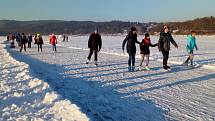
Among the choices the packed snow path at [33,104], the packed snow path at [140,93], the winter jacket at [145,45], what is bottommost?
the packed snow path at [140,93]

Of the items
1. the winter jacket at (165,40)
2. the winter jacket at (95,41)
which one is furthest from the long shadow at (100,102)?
the winter jacket at (95,41)

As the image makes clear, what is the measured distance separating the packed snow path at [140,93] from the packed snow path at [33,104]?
0.36 metres

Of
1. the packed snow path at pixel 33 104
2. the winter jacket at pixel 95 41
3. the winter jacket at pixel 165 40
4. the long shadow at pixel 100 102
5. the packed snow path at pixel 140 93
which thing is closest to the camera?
the packed snow path at pixel 33 104

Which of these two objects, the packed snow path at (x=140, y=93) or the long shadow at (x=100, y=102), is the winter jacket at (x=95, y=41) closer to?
the packed snow path at (x=140, y=93)

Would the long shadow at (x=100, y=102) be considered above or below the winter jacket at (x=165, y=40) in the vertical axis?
below

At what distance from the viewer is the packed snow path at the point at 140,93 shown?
800 cm

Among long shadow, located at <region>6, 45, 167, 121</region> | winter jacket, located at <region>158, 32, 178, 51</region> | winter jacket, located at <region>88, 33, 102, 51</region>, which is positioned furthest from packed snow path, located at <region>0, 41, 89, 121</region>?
winter jacket, located at <region>88, 33, 102, 51</region>

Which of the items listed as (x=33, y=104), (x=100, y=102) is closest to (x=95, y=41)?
(x=100, y=102)

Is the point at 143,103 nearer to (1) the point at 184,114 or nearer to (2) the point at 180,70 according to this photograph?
(1) the point at 184,114

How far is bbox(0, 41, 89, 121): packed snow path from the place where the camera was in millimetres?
7327

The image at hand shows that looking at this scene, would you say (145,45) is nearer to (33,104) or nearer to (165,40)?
(165,40)

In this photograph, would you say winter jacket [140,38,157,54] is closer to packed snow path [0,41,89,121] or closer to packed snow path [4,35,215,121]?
packed snow path [4,35,215,121]

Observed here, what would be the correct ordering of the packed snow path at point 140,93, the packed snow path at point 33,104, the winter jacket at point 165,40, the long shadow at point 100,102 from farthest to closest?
the winter jacket at point 165,40 → the packed snow path at point 140,93 → the long shadow at point 100,102 → the packed snow path at point 33,104

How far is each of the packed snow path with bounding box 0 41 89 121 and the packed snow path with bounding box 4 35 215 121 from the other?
36 cm
